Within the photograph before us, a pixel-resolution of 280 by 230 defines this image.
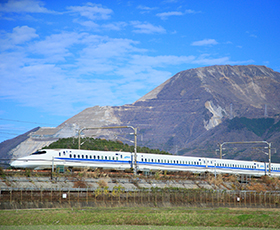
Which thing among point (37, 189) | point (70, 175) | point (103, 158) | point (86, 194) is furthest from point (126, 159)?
point (37, 189)

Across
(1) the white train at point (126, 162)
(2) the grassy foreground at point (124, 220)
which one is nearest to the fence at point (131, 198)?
(2) the grassy foreground at point (124, 220)

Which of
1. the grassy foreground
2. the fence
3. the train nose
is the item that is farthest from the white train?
the grassy foreground

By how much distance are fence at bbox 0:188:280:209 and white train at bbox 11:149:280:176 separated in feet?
29.0

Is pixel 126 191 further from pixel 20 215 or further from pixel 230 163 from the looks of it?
pixel 230 163

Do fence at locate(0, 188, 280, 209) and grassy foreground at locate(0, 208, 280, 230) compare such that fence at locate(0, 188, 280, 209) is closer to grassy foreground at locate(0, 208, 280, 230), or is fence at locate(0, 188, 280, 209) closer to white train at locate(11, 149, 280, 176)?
grassy foreground at locate(0, 208, 280, 230)

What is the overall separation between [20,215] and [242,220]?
17524mm

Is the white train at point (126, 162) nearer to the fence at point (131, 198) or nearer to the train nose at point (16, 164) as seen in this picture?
the train nose at point (16, 164)

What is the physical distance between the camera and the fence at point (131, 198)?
37.2m

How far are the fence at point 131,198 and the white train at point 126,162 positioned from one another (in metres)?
8.84

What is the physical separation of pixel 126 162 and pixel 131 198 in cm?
1687

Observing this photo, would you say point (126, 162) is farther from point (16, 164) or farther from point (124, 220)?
point (124, 220)

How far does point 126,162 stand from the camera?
202ft

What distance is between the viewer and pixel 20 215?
30141mm

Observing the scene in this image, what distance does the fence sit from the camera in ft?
122
